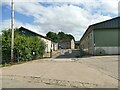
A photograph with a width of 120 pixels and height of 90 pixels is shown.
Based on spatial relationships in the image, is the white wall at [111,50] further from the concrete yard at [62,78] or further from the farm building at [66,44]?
the farm building at [66,44]

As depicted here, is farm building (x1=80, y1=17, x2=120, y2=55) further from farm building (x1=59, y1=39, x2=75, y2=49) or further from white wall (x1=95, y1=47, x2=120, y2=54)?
farm building (x1=59, y1=39, x2=75, y2=49)

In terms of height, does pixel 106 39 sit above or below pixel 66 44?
below

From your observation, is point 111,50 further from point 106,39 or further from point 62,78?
point 62,78

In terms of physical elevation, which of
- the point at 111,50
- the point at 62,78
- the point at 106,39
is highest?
the point at 106,39

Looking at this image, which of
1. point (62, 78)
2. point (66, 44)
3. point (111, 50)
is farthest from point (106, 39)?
point (66, 44)

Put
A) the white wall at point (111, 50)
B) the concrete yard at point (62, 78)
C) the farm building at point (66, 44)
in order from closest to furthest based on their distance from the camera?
the concrete yard at point (62, 78), the white wall at point (111, 50), the farm building at point (66, 44)

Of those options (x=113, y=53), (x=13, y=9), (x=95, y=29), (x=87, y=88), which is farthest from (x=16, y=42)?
(x=87, y=88)

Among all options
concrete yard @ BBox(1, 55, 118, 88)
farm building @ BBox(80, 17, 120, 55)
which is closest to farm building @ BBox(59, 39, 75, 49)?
farm building @ BBox(80, 17, 120, 55)

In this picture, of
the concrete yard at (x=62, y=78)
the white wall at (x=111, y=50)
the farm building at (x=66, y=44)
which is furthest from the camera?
the farm building at (x=66, y=44)

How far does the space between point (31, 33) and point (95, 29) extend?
61.0ft

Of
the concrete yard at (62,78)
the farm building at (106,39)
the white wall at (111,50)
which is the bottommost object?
the concrete yard at (62,78)

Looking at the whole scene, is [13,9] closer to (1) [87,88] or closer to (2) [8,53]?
(2) [8,53]

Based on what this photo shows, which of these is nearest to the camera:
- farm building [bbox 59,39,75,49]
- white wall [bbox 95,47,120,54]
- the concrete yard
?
the concrete yard

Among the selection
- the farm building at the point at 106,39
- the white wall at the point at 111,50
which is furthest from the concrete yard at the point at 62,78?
the white wall at the point at 111,50
